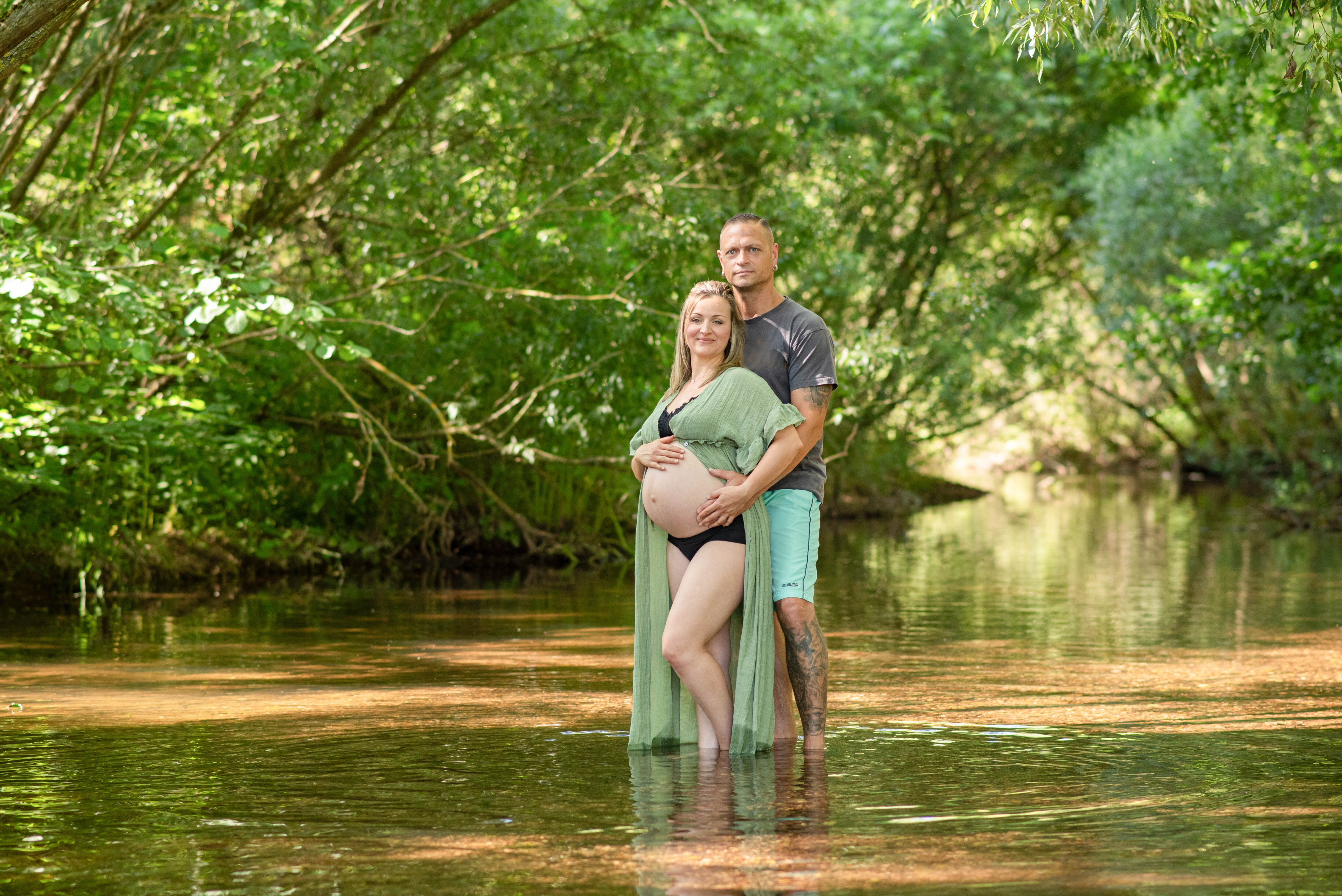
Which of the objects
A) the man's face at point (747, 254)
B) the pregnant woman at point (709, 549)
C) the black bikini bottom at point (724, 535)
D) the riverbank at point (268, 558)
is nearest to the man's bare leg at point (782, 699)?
the pregnant woman at point (709, 549)

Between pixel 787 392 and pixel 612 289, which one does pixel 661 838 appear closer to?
pixel 787 392

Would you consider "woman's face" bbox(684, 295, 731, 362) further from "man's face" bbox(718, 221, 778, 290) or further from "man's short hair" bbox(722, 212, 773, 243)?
"man's short hair" bbox(722, 212, 773, 243)

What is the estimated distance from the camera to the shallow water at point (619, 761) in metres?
4.11

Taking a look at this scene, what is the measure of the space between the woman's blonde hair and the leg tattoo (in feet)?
3.32

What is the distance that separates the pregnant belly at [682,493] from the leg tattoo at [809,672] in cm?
57

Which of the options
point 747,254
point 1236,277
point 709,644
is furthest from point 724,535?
point 1236,277

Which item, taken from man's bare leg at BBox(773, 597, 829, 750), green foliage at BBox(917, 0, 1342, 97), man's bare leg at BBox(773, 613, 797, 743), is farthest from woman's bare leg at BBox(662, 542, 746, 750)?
green foliage at BBox(917, 0, 1342, 97)

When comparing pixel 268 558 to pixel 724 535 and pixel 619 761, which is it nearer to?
pixel 619 761

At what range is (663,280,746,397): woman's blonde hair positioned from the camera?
578 centimetres

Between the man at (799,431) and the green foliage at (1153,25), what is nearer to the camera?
the man at (799,431)

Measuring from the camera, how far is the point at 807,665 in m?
5.84

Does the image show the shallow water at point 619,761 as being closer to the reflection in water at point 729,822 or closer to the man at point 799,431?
the reflection in water at point 729,822

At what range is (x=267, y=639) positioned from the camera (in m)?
9.73

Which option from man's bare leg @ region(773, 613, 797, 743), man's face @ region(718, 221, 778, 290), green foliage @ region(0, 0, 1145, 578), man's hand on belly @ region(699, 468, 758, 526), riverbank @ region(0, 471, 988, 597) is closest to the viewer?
man's hand on belly @ region(699, 468, 758, 526)
